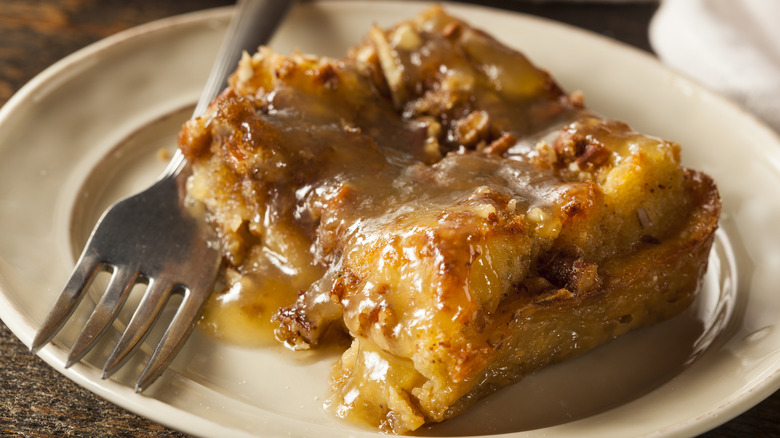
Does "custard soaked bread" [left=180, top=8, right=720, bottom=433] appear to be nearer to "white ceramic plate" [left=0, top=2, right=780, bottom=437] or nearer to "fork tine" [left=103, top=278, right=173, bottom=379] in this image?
"white ceramic plate" [left=0, top=2, right=780, bottom=437]

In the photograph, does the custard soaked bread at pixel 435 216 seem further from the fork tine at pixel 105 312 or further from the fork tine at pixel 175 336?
the fork tine at pixel 105 312

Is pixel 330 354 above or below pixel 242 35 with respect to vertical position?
below

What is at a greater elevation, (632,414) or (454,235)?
(454,235)

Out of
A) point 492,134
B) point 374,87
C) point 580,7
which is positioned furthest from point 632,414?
point 580,7

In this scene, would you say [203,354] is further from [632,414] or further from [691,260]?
[691,260]

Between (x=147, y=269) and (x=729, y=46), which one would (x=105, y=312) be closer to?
(x=147, y=269)

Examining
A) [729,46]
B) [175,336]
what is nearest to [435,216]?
[175,336]
